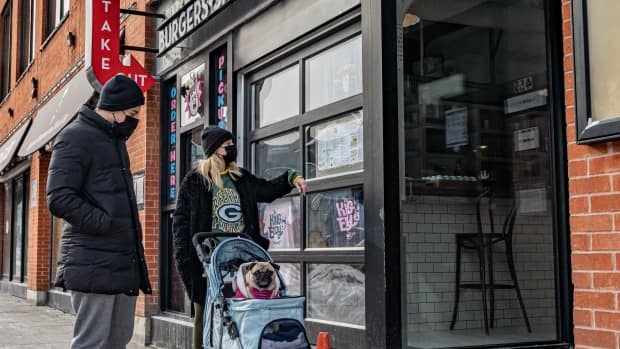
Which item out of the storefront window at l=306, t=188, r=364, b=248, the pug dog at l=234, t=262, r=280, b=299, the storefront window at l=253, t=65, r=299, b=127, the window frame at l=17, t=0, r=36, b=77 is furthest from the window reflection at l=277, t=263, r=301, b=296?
the window frame at l=17, t=0, r=36, b=77

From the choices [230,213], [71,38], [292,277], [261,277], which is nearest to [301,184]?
[230,213]

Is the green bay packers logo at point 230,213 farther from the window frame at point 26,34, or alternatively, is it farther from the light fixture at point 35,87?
the window frame at point 26,34

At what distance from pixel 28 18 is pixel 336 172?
571 inches

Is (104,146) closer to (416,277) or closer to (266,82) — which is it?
(416,277)

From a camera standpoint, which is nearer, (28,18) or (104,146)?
(104,146)

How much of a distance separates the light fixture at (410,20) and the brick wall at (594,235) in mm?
1148

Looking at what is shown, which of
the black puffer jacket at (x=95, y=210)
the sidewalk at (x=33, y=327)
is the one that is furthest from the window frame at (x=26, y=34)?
the black puffer jacket at (x=95, y=210)

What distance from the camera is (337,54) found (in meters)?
5.71

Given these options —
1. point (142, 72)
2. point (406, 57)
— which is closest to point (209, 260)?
point (406, 57)

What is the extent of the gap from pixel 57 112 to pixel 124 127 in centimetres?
843

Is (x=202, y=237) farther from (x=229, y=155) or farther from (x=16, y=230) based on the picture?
(x=16, y=230)

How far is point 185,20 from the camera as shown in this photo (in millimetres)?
7113

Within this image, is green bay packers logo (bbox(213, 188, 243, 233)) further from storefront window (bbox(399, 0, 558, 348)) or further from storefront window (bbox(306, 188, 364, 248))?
storefront window (bbox(399, 0, 558, 348))

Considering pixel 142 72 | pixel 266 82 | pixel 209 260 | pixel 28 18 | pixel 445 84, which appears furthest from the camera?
pixel 28 18
